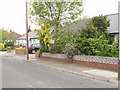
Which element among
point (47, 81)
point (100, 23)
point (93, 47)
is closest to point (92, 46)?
point (93, 47)

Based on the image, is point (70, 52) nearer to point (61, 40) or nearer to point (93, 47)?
point (93, 47)

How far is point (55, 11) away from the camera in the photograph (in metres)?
16.2

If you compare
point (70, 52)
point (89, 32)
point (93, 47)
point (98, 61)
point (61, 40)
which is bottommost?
point (98, 61)

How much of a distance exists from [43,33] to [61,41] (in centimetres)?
256

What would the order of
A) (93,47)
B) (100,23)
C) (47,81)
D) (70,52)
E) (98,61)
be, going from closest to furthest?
1. (47,81)
2. (98,61)
3. (93,47)
4. (70,52)
5. (100,23)

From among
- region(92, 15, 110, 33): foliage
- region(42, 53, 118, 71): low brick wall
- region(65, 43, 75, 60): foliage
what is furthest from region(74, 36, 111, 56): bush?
region(92, 15, 110, 33): foliage

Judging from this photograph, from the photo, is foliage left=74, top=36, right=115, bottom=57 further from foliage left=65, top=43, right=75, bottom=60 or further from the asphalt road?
the asphalt road

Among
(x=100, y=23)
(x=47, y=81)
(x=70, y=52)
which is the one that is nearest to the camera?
(x=47, y=81)

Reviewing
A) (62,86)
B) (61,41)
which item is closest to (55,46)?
(61,41)

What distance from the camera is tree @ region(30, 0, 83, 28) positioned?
51.8ft

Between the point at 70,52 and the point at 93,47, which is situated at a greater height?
the point at 93,47

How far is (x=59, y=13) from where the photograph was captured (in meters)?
16.1

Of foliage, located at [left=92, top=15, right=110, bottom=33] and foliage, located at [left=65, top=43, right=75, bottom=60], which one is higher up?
foliage, located at [left=92, top=15, right=110, bottom=33]

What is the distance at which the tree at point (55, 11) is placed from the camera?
1577 cm
